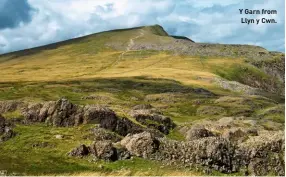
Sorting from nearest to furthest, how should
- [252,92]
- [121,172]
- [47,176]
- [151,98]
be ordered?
[47,176] < [121,172] < [151,98] < [252,92]

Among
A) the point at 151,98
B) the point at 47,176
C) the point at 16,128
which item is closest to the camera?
the point at 47,176

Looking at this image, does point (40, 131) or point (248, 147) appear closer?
point (248, 147)

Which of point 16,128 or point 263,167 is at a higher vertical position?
point 16,128

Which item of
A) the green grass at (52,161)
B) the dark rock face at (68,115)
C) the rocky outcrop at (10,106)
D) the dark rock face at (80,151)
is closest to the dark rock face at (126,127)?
the dark rock face at (68,115)

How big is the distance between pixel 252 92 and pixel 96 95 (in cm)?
8292

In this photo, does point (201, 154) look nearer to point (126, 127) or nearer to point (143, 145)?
point (143, 145)

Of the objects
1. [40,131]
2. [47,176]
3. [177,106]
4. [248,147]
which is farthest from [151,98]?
[47,176]

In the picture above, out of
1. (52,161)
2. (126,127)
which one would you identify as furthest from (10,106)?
(52,161)

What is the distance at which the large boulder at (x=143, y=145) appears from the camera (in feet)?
146

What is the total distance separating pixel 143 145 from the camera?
4509 centimetres

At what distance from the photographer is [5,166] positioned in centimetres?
3997

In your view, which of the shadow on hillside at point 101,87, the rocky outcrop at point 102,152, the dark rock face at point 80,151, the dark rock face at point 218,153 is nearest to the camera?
the dark rock face at point 218,153

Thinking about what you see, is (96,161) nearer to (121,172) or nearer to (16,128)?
(121,172)

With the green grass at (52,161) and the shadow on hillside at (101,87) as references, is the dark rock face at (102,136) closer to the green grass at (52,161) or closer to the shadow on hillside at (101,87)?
the green grass at (52,161)
